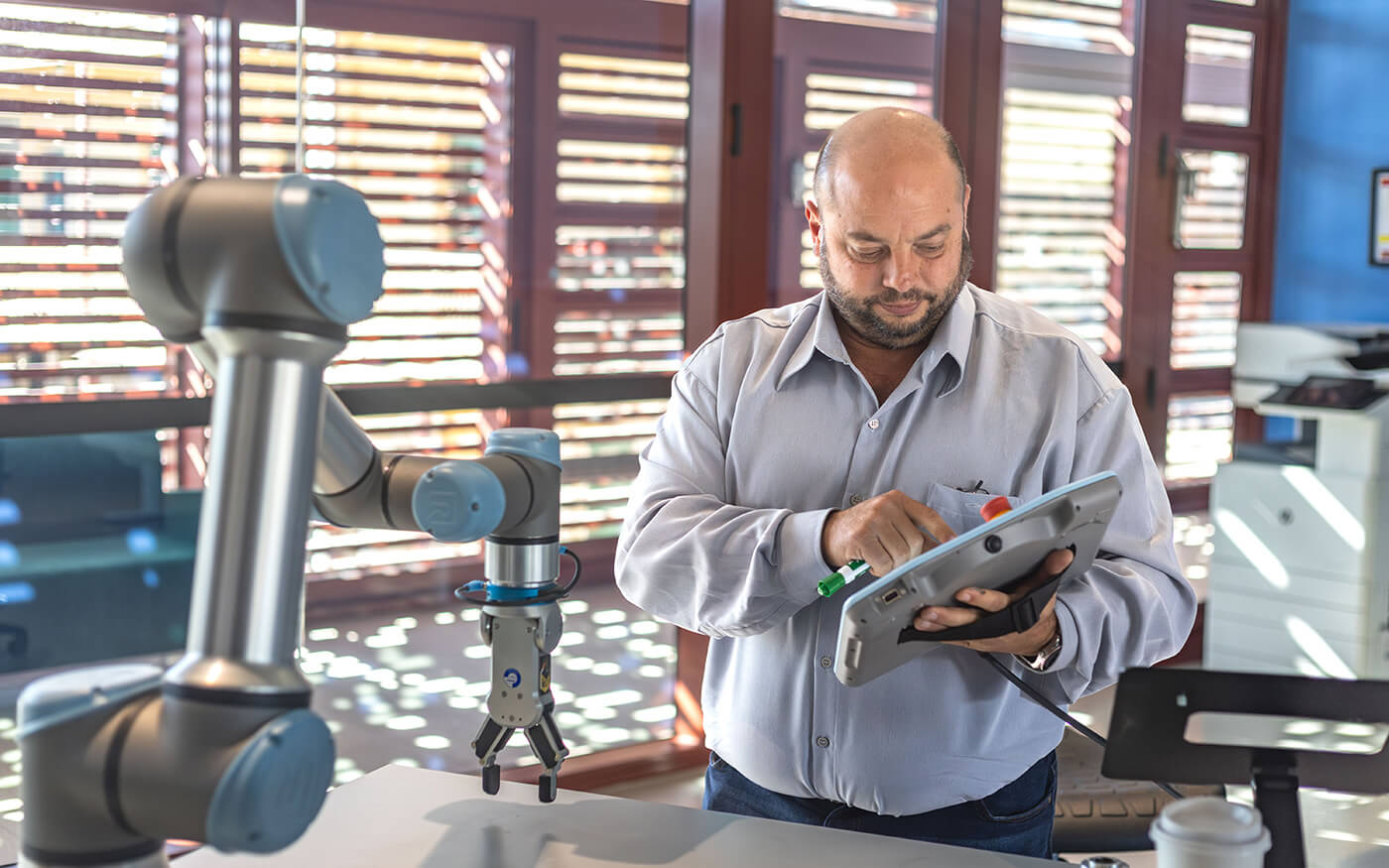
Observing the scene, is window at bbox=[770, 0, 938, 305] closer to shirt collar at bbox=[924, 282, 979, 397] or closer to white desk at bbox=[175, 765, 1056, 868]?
shirt collar at bbox=[924, 282, 979, 397]

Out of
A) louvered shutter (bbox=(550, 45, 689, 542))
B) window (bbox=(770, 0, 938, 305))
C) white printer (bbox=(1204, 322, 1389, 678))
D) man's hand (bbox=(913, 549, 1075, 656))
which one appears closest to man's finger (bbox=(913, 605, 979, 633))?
→ man's hand (bbox=(913, 549, 1075, 656))

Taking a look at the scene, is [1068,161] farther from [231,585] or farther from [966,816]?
[231,585]

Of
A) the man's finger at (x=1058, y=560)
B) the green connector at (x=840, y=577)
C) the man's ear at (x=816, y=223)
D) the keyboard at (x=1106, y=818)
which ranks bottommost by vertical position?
the keyboard at (x=1106, y=818)

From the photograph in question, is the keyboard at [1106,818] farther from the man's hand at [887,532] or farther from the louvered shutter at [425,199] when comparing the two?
the louvered shutter at [425,199]

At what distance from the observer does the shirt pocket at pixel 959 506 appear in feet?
5.28

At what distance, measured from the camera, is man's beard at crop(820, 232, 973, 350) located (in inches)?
65.3

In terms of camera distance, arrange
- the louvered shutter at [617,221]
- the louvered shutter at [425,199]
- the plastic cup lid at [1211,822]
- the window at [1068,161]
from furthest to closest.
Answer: the window at [1068,161] < the louvered shutter at [617,221] < the louvered shutter at [425,199] < the plastic cup lid at [1211,822]

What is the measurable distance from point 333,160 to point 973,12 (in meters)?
2.02

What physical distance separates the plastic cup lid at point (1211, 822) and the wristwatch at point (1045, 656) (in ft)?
1.75

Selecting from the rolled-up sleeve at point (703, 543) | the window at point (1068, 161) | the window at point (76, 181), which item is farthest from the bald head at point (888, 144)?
the window at point (1068, 161)

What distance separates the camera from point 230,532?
708mm

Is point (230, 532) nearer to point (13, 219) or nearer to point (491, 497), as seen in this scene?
point (491, 497)

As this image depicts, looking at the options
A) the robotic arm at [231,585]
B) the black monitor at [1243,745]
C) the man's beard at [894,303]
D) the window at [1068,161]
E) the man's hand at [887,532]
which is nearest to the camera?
the robotic arm at [231,585]

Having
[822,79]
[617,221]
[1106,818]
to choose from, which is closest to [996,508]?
[1106,818]
